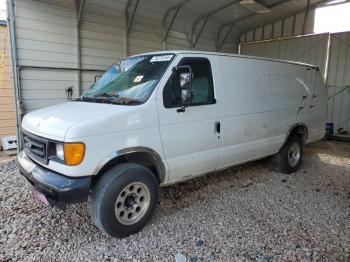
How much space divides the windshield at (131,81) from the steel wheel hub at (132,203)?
989 millimetres

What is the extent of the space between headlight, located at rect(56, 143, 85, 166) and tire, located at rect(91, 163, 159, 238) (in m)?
0.39

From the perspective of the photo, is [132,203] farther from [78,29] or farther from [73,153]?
[78,29]

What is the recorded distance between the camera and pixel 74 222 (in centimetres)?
349

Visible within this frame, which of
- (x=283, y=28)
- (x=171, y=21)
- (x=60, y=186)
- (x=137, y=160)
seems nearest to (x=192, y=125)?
(x=137, y=160)

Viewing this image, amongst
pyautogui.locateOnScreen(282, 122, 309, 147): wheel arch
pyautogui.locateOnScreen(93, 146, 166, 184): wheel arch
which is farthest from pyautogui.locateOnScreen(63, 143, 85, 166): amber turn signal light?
pyautogui.locateOnScreen(282, 122, 309, 147): wheel arch

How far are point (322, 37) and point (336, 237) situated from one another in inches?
358

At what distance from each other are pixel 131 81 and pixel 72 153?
1.32 meters

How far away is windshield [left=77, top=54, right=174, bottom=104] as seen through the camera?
10.9 feet

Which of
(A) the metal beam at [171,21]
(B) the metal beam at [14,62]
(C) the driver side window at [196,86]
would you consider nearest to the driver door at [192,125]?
(C) the driver side window at [196,86]

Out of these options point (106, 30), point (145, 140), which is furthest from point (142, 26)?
point (145, 140)

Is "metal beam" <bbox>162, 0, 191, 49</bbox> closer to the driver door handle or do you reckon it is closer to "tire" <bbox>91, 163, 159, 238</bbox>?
the driver door handle

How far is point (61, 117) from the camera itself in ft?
9.88

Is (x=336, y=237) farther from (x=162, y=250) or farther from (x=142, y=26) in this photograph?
(x=142, y=26)

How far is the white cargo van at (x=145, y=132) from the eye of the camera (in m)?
2.81
